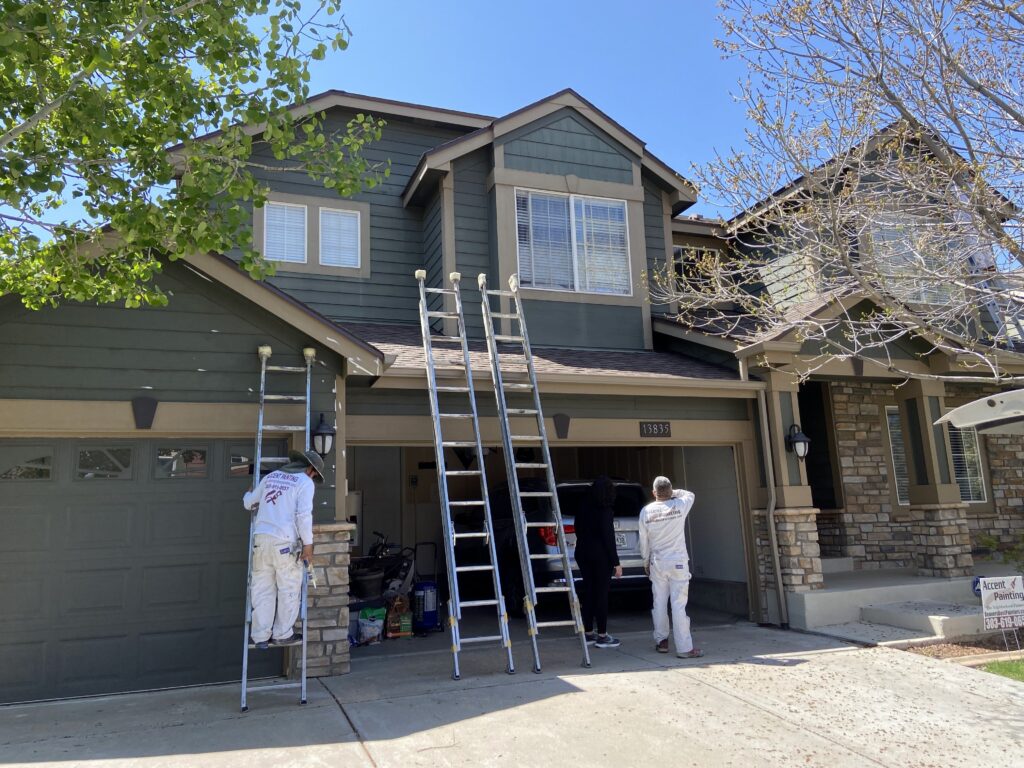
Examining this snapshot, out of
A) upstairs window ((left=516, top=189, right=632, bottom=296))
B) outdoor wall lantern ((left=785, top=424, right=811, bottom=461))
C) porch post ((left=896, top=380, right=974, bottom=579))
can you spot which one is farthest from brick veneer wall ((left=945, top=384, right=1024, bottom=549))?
upstairs window ((left=516, top=189, right=632, bottom=296))

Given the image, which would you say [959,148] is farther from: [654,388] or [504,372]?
[504,372]

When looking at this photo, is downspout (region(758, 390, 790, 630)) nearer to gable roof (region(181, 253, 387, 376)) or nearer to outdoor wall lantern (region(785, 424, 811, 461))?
outdoor wall lantern (region(785, 424, 811, 461))

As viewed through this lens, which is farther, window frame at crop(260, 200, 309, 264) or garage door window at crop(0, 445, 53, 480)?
window frame at crop(260, 200, 309, 264)

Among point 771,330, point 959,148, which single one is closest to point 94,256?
point 771,330

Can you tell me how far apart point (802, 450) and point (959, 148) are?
11.9 feet

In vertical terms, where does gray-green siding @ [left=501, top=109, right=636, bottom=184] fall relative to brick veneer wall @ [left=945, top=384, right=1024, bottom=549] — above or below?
above

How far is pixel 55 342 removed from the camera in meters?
6.49

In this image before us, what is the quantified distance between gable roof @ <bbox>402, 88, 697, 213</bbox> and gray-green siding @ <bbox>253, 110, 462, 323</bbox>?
0.35 meters

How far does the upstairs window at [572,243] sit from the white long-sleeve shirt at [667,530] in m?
4.01

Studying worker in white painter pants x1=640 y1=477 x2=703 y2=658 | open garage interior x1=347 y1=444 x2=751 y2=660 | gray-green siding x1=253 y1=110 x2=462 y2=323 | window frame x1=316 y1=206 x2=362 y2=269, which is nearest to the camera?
worker in white painter pants x1=640 y1=477 x2=703 y2=658

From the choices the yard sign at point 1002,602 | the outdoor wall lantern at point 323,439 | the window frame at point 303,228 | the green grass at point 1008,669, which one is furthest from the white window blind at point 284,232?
the green grass at point 1008,669

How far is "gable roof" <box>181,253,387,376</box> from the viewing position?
6832mm

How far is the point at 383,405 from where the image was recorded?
7879 mm

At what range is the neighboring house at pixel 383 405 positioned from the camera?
638 cm
